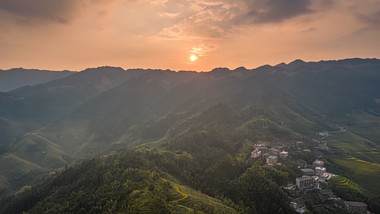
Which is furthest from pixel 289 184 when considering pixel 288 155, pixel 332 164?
pixel 332 164

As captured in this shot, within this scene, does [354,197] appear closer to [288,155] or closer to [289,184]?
[289,184]

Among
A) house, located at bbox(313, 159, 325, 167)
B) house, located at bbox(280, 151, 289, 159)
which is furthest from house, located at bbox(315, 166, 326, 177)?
house, located at bbox(280, 151, 289, 159)

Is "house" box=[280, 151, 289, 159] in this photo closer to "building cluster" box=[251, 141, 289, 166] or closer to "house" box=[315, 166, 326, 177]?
"building cluster" box=[251, 141, 289, 166]

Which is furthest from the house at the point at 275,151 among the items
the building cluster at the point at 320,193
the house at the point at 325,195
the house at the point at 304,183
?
the house at the point at 325,195

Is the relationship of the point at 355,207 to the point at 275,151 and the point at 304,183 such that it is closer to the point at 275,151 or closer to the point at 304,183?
the point at 304,183

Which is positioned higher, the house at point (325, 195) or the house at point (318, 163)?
the house at point (325, 195)

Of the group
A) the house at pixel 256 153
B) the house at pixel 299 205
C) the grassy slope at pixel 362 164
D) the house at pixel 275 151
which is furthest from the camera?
the house at pixel 275 151

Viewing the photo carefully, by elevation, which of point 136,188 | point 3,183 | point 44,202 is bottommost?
point 3,183

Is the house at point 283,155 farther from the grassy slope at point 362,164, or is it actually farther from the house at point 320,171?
the grassy slope at point 362,164
